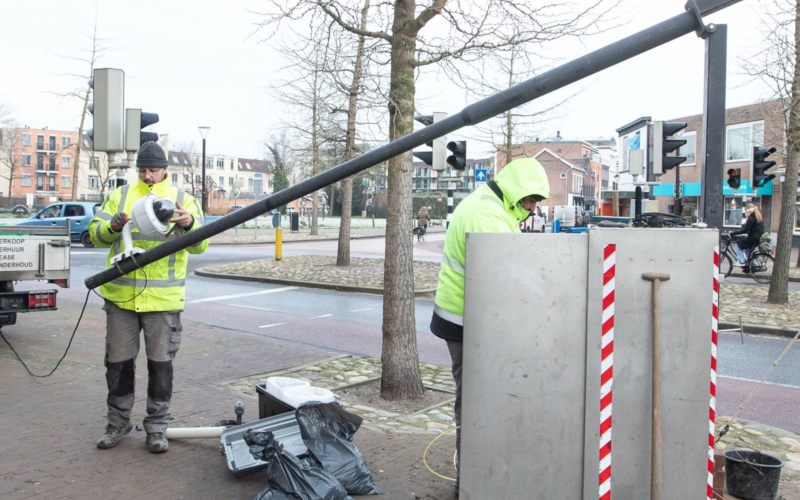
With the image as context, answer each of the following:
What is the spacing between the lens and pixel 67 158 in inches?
4259

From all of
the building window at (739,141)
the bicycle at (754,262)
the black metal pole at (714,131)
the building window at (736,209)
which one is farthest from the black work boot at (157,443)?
the building window at (739,141)

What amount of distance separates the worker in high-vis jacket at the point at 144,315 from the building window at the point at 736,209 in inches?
1506

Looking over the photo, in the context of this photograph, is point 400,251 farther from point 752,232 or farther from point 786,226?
point 752,232

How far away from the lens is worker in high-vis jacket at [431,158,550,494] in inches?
141

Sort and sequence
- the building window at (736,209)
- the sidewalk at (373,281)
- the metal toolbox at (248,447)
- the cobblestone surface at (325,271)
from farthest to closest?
1. the building window at (736,209)
2. the cobblestone surface at (325,271)
3. the sidewalk at (373,281)
4. the metal toolbox at (248,447)

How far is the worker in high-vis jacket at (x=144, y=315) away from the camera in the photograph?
14.5 ft

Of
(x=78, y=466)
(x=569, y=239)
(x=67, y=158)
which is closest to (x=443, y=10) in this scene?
(x=569, y=239)

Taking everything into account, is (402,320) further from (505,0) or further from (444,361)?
(505,0)

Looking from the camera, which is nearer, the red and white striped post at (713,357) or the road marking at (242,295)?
the red and white striped post at (713,357)

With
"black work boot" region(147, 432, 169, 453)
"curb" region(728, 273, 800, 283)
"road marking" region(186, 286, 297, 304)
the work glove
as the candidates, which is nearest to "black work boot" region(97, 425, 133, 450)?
"black work boot" region(147, 432, 169, 453)

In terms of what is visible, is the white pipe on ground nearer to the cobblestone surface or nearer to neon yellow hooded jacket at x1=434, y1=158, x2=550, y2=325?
neon yellow hooded jacket at x1=434, y1=158, x2=550, y2=325

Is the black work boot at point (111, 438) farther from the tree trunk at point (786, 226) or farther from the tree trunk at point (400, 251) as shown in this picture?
the tree trunk at point (786, 226)

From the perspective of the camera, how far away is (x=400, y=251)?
6113mm

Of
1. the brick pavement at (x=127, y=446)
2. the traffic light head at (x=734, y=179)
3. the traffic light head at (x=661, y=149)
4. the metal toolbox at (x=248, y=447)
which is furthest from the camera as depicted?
the traffic light head at (x=734, y=179)
